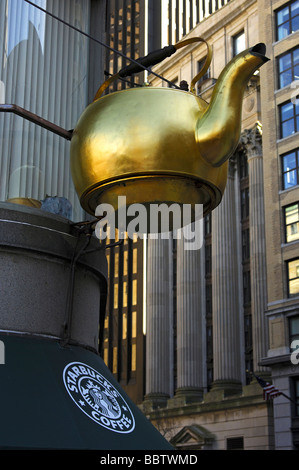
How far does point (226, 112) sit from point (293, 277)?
A: 3948cm

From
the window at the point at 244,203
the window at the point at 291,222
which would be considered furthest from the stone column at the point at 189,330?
the window at the point at 291,222

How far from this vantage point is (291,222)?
1690 inches

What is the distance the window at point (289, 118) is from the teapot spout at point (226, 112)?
41359mm

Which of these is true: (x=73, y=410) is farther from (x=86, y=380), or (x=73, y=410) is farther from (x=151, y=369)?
(x=151, y=369)

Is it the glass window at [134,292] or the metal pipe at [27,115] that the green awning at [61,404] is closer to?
the metal pipe at [27,115]

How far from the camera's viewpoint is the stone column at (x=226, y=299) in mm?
55562

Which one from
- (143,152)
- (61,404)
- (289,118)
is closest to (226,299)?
(289,118)

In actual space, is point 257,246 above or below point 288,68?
below

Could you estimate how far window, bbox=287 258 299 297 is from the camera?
41688mm

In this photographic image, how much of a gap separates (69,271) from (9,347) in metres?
0.68

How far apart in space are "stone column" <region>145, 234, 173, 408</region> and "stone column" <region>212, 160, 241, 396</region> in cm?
858

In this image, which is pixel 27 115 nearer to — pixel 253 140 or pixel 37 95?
pixel 37 95

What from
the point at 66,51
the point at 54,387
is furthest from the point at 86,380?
the point at 66,51

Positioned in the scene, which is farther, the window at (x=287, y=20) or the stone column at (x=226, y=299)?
the stone column at (x=226, y=299)
